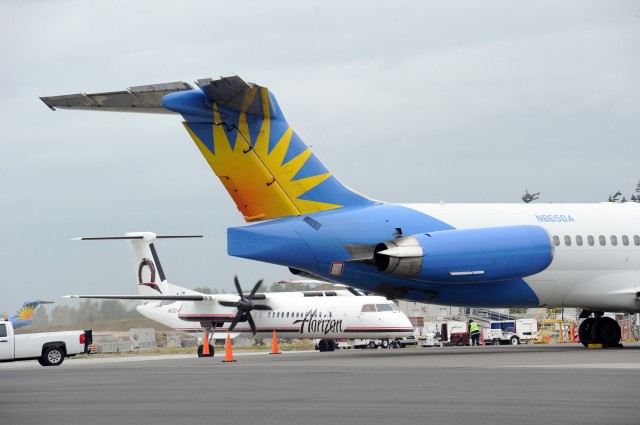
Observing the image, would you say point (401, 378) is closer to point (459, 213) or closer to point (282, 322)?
point (459, 213)

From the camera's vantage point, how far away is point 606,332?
29.9m

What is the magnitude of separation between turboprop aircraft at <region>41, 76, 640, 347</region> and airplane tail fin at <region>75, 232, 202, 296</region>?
24.6 m

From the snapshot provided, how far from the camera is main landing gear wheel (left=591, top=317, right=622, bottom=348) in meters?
29.8

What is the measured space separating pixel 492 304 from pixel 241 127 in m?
9.06

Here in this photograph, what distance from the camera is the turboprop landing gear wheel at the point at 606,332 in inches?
1174

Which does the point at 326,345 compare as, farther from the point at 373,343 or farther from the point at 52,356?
the point at 52,356

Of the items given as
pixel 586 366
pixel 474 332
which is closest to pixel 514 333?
pixel 474 332

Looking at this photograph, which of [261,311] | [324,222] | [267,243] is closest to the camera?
[267,243]

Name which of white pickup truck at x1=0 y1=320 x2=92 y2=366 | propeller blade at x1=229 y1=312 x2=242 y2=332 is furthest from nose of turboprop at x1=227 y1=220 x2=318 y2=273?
propeller blade at x1=229 y1=312 x2=242 y2=332

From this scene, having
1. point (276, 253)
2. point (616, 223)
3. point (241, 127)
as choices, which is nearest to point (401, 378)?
point (276, 253)

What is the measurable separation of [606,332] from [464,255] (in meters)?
7.47

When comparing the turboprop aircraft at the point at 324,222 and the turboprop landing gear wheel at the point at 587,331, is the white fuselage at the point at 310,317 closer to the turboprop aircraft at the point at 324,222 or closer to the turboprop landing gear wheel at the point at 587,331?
the turboprop landing gear wheel at the point at 587,331

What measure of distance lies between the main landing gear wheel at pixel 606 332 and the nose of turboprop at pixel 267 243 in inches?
426

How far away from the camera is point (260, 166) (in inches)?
986
